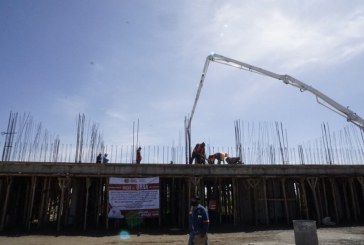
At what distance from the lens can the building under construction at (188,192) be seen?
17703 mm

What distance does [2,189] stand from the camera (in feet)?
61.3

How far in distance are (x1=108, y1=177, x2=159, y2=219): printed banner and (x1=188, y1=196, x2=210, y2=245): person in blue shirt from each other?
878cm

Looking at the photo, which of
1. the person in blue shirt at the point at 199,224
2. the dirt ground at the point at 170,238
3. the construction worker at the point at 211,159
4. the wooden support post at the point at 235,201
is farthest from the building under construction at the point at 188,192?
the person in blue shirt at the point at 199,224

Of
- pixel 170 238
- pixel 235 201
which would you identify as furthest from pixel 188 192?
pixel 170 238

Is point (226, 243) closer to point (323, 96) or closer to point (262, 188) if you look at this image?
point (262, 188)

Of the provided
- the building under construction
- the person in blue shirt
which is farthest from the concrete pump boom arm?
the person in blue shirt

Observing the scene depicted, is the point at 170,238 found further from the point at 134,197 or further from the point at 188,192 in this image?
the point at 188,192

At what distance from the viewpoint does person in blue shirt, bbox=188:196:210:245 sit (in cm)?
872

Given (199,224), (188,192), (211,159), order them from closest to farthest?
(199,224) → (188,192) → (211,159)

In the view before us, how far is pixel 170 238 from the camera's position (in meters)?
15.1

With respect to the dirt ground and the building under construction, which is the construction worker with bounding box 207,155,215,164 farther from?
the dirt ground

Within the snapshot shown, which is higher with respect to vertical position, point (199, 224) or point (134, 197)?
point (134, 197)

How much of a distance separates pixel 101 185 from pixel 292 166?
40.0 ft

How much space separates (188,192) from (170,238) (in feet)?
14.3
